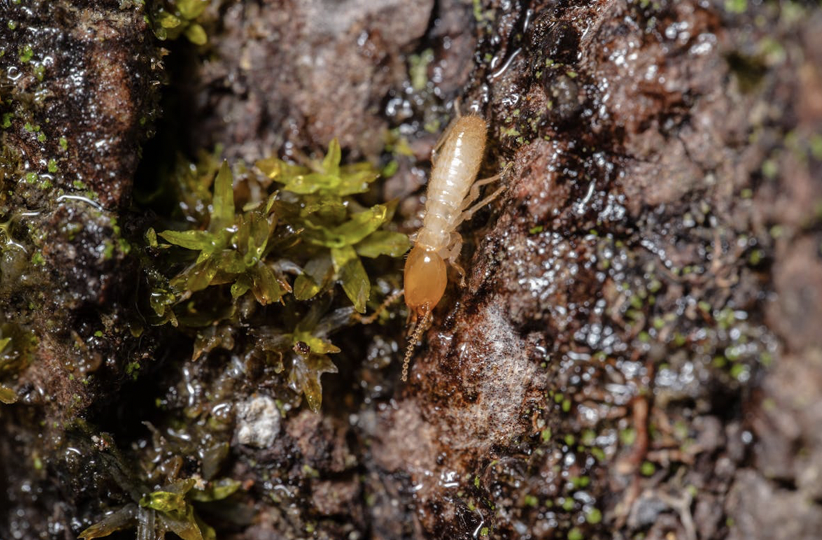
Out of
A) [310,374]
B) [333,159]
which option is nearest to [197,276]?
[310,374]

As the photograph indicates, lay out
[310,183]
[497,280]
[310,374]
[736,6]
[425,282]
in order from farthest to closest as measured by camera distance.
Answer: [310,183]
[310,374]
[425,282]
[497,280]
[736,6]

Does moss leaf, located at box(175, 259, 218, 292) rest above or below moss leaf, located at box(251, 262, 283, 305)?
above

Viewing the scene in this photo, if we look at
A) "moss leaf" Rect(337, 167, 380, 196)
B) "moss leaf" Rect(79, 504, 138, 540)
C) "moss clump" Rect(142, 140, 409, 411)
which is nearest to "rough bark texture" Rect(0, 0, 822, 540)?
"moss leaf" Rect(79, 504, 138, 540)

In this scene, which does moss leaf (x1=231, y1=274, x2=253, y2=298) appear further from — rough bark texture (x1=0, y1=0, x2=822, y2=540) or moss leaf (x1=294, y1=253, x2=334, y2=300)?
rough bark texture (x1=0, y1=0, x2=822, y2=540)

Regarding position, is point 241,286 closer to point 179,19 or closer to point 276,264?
point 276,264

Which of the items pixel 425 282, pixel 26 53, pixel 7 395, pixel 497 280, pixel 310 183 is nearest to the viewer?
pixel 497 280

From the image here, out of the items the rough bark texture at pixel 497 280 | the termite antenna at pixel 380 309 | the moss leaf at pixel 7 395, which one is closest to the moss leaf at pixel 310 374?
the rough bark texture at pixel 497 280
